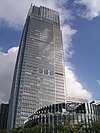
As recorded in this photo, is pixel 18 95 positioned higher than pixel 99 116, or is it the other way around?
pixel 18 95

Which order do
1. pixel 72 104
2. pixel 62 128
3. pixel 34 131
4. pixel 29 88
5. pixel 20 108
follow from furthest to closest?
pixel 29 88, pixel 20 108, pixel 72 104, pixel 34 131, pixel 62 128

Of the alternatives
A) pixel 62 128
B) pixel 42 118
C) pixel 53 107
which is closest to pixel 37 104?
pixel 53 107

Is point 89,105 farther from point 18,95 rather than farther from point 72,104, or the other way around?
point 18,95

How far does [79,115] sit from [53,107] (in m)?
24.4

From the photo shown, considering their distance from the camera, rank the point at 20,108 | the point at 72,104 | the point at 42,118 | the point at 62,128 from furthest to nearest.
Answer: the point at 20,108
the point at 72,104
the point at 42,118
the point at 62,128

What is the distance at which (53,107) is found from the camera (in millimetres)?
107312

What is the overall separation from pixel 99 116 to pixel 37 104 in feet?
352

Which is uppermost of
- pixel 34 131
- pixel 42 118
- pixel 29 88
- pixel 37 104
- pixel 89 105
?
pixel 29 88

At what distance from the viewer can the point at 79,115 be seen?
85.2 metres

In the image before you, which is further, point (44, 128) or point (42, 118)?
point (42, 118)

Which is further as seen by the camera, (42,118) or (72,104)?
(72,104)

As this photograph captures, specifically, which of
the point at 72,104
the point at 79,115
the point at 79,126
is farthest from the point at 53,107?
the point at 79,126

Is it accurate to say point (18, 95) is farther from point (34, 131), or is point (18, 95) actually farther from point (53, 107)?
point (34, 131)

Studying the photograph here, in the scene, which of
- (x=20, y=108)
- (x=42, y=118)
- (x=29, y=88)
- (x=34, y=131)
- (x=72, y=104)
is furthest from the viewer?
(x=29, y=88)
